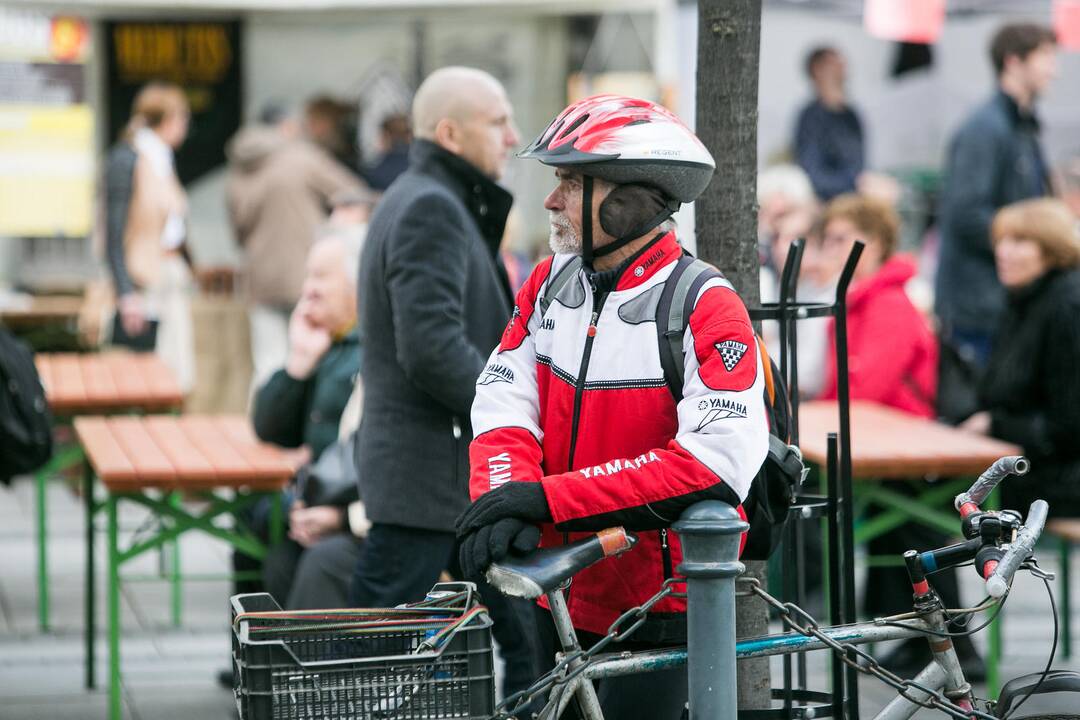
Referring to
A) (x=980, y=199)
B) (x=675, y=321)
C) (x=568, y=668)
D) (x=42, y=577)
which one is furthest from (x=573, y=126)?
(x=980, y=199)

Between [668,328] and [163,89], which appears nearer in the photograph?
[668,328]

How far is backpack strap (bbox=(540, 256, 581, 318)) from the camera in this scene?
3.17m

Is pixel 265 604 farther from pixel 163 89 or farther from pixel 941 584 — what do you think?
pixel 163 89

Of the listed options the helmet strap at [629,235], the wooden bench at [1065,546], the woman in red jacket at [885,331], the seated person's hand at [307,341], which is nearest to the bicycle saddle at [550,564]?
the helmet strap at [629,235]

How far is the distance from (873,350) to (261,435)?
97.7 inches

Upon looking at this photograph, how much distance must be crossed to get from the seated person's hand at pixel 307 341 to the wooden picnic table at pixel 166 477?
316 millimetres

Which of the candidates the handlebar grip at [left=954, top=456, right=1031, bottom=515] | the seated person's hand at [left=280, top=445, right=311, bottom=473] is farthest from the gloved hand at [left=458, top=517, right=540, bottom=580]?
the seated person's hand at [left=280, top=445, right=311, bottom=473]

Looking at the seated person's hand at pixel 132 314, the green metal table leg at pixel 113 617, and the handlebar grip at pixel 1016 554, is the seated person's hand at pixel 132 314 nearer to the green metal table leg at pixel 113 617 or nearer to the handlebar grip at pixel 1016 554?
the green metal table leg at pixel 113 617

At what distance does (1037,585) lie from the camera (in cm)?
772

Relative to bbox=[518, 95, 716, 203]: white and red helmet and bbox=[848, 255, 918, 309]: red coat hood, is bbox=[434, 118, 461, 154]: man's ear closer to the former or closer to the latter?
bbox=[518, 95, 716, 203]: white and red helmet

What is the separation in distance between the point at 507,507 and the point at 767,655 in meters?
0.56

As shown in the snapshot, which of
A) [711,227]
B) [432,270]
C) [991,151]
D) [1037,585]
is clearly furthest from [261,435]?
[991,151]

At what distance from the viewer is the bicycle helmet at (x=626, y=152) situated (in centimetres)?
299

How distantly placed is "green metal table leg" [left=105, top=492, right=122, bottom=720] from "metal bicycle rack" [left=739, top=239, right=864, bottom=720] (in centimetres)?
226
